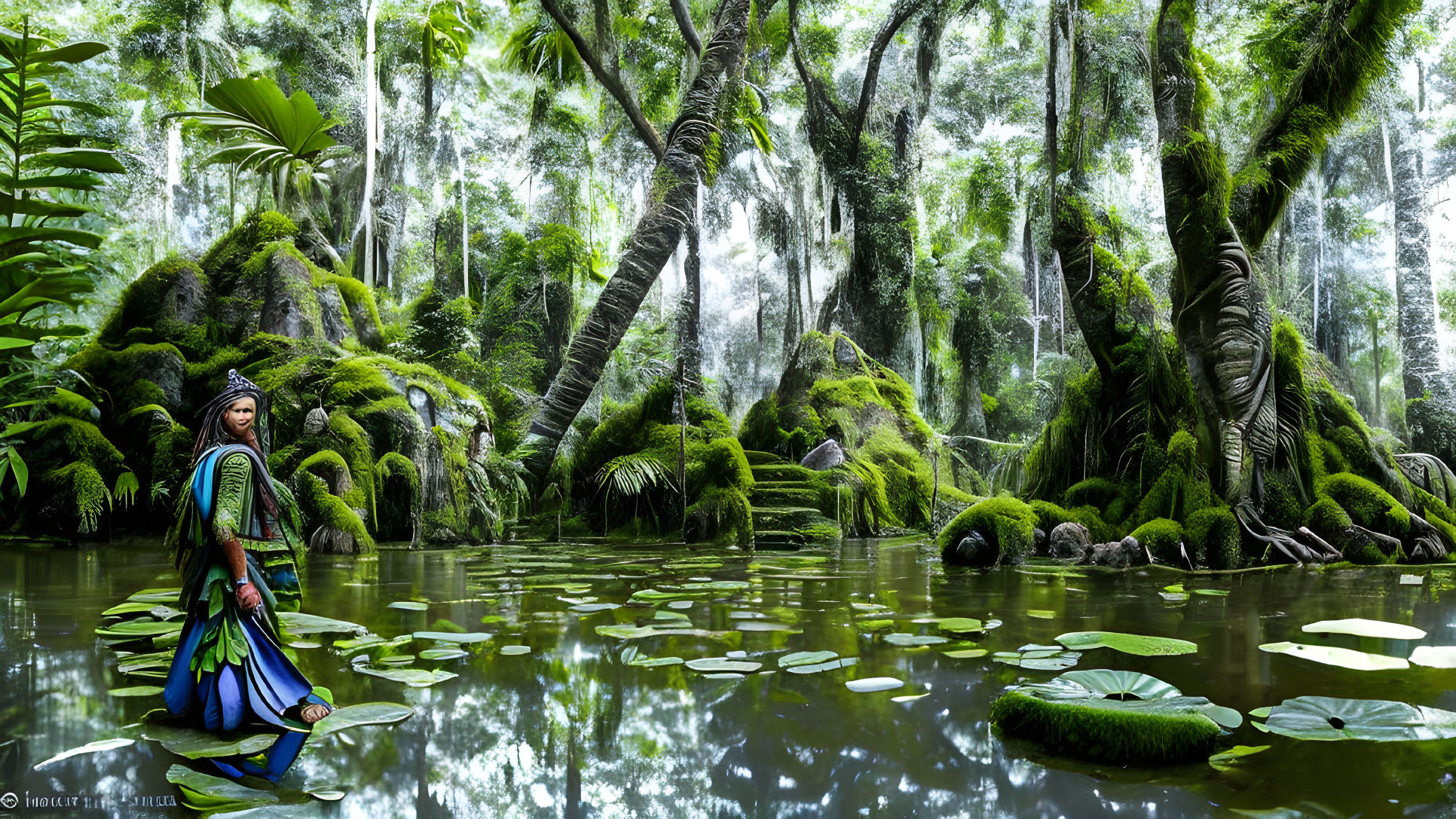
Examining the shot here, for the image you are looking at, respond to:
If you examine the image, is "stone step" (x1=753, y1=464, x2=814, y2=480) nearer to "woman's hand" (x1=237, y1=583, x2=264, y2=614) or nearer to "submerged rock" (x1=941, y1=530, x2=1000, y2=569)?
"submerged rock" (x1=941, y1=530, x2=1000, y2=569)

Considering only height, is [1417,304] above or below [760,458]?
above

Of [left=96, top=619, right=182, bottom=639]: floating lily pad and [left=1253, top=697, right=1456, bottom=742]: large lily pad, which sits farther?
[left=96, top=619, right=182, bottom=639]: floating lily pad

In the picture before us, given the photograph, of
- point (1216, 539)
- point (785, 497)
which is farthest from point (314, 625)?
point (785, 497)

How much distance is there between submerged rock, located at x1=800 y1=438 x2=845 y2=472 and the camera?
11422 mm

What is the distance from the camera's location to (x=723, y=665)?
2.74 meters

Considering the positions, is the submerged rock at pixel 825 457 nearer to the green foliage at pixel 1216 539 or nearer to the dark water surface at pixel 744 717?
the green foliage at pixel 1216 539

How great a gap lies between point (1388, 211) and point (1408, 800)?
17368 millimetres

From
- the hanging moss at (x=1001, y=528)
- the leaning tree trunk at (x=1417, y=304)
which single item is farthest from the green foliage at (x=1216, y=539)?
the leaning tree trunk at (x=1417, y=304)

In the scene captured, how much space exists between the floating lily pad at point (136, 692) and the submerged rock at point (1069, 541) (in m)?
6.55

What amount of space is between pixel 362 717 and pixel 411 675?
447mm

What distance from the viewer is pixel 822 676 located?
2645mm

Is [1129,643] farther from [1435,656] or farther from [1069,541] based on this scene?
[1069,541]

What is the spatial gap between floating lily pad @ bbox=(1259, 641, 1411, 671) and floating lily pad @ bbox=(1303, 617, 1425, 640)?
0.30 m

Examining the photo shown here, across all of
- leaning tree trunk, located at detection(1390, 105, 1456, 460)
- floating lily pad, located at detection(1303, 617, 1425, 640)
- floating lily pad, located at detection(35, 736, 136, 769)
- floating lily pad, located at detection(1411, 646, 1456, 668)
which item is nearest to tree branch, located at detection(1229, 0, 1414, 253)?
floating lily pad, located at detection(1303, 617, 1425, 640)
